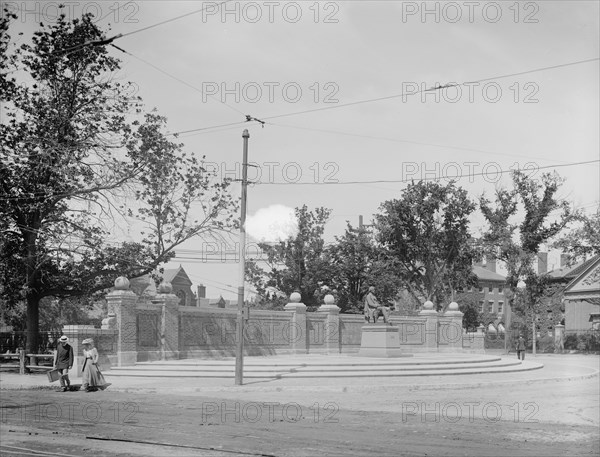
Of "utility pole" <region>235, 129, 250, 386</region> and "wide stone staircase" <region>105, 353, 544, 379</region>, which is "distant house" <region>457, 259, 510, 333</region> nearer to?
"wide stone staircase" <region>105, 353, 544, 379</region>

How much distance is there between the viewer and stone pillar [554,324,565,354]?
65188mm

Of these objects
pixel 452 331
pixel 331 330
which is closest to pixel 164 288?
pixel 331 330

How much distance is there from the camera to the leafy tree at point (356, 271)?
61.6 metres

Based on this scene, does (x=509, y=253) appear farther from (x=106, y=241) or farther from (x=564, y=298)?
(x=106, y=241)

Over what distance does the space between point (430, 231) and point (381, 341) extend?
35760 mm

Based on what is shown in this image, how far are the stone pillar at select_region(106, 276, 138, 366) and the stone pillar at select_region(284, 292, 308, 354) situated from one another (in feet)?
31.4

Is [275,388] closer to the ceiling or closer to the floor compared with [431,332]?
closer to the floor

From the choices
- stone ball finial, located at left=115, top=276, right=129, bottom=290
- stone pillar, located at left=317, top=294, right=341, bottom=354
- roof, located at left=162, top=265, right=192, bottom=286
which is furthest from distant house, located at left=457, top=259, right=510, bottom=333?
stone ball finial, located at left=115, top=276, right=129, bottom=290

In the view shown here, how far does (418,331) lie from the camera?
44438 mm

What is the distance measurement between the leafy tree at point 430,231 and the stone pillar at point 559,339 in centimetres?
932

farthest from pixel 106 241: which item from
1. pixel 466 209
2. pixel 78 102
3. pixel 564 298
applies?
pixel 564 298

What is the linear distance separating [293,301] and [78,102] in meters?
14.9

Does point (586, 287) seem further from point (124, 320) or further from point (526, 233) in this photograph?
point (124, 320)

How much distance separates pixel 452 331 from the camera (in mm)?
46031
